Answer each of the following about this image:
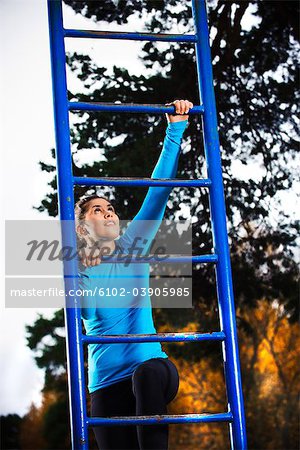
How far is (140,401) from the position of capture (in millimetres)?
2004

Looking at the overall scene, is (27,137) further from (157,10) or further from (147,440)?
(147,440)

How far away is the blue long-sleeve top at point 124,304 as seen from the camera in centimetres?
222

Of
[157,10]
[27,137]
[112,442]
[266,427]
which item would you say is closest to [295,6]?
[157,10]

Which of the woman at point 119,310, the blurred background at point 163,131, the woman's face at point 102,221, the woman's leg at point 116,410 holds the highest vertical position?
the blurred background at point 163,131

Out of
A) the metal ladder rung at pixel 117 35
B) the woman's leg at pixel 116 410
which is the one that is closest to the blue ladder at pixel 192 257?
the metal ladder rung at pixel 117 35

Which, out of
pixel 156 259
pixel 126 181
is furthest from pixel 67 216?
pixel 156 259

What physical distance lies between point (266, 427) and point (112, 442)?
761 centimetres

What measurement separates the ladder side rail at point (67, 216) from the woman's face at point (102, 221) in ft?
0.98

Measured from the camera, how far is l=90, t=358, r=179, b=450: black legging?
6.55 ft

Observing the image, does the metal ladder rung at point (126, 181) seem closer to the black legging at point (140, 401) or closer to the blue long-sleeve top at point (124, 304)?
the blue long-sleeve top at point (124, 304)

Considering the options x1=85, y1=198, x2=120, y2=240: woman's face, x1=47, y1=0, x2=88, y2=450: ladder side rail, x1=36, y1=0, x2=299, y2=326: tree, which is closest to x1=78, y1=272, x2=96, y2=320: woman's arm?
x1=47, y1=0, x2=88, y2=450: ladder side rail

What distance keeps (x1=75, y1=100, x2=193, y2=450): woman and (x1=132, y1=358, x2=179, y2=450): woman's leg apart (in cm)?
4

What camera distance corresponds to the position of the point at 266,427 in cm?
935

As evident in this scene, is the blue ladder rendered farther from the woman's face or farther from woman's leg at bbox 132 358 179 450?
the woman's face
